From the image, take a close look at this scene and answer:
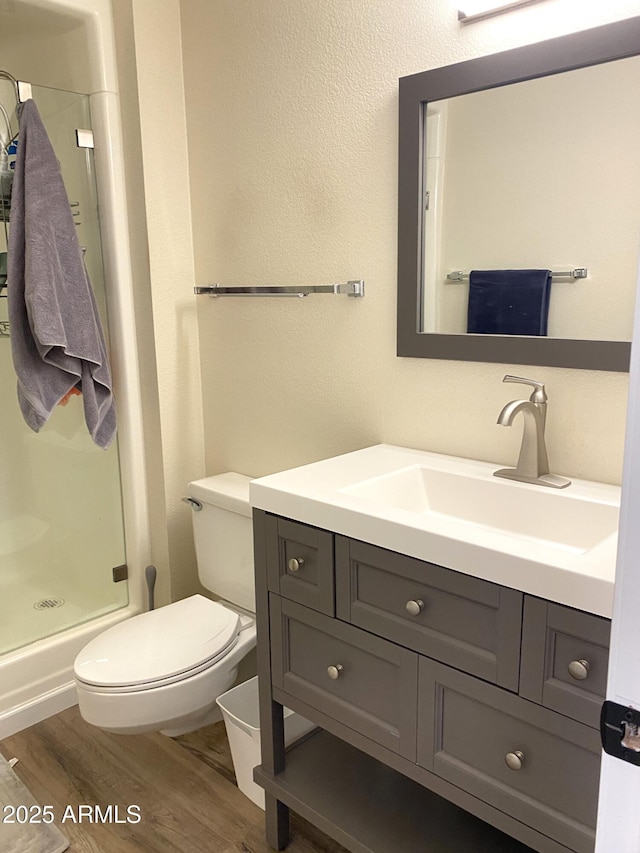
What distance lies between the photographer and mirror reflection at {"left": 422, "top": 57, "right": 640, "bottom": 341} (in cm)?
140

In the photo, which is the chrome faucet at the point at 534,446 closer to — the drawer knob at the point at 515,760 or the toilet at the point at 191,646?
the drawer knob at the point at 515,760

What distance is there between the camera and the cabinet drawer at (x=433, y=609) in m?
1.18

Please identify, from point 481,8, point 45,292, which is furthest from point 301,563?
point 481,8

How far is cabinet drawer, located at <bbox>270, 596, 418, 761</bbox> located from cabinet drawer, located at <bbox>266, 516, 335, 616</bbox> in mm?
32

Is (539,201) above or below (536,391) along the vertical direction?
above

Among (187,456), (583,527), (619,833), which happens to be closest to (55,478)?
(187,456)

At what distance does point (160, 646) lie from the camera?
1.88 m

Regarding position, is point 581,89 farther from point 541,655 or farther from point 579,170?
point 541,655

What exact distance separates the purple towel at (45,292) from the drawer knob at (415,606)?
1.25 m

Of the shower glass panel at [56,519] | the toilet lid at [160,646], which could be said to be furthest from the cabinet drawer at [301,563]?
the shower glass panel at [56,519]

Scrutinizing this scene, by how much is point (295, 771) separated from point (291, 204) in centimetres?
152

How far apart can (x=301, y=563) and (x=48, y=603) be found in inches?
55.3

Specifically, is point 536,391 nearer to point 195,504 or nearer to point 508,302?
point 508,302

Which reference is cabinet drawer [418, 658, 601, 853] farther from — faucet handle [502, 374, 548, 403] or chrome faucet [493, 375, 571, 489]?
faucet handle [502, 374, 548, 403]
